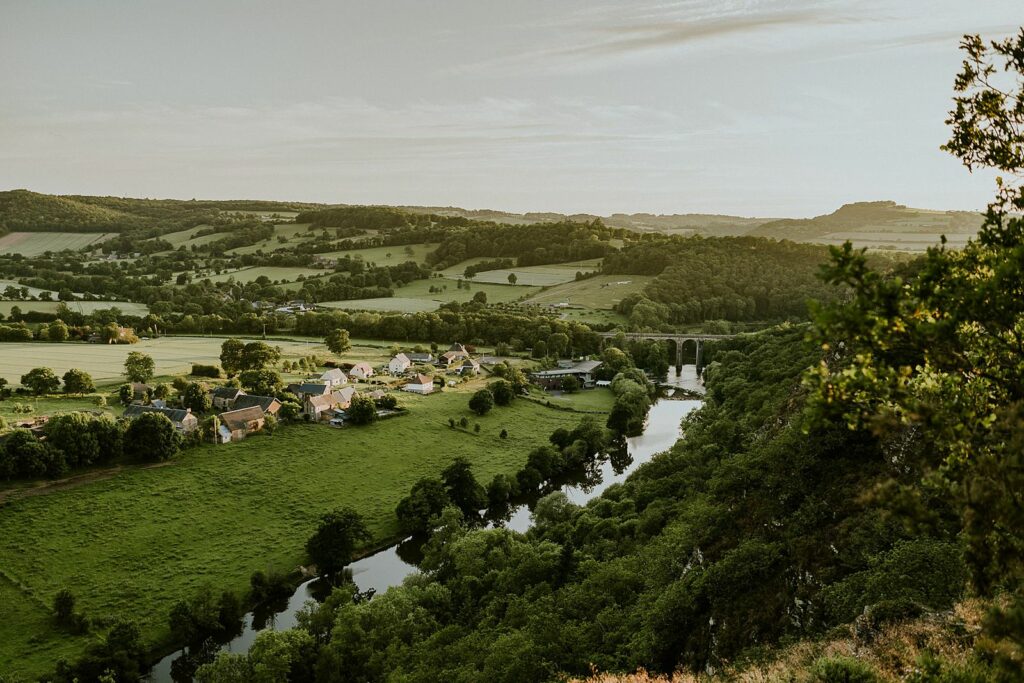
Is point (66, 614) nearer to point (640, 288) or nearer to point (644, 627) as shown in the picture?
point (644, 627)

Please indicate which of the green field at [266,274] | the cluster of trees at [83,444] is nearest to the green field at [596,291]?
the green field at [266,274]

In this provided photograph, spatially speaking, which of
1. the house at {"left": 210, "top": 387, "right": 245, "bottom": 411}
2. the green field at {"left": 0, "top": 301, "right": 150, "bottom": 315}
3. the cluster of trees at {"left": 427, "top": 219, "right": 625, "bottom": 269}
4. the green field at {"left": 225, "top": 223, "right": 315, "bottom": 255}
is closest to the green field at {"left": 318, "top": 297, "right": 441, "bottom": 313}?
the cluster of trees at {"left": 427, "top": 219, "right": 625, "bottom": 269}

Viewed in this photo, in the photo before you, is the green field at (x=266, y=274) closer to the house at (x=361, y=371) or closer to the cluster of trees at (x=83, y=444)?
the house at (x=361, y=371)

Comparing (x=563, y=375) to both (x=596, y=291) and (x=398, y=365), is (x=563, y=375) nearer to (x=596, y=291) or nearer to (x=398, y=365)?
(x=398, y=365)

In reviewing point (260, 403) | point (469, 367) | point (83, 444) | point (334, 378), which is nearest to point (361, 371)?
point (334, 378)

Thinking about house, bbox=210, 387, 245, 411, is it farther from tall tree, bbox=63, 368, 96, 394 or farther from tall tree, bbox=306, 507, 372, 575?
tall tree, bbox=306, 507, 372, 575

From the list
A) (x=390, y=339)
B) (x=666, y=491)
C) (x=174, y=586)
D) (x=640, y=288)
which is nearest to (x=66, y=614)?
(x=174, y=586)

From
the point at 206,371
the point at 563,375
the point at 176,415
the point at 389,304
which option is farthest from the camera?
the point at 389,304
